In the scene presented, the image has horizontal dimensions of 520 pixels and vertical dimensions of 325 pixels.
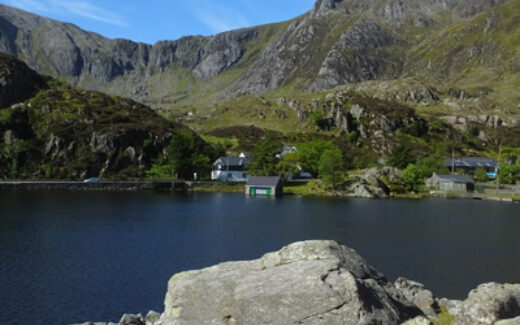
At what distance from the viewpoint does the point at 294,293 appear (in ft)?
66.2

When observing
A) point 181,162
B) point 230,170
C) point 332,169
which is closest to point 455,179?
point 332,169

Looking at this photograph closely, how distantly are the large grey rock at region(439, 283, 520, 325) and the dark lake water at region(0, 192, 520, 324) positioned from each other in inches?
563

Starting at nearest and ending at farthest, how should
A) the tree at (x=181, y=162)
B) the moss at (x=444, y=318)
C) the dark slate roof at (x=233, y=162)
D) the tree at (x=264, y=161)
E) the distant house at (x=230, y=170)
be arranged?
1. the moss at (x=444, y=318)
2. the tree at (x=264, y=161)
3. the tree at (x=181, y=162)
4. the distant house at (x=230, y=170)
5. the dark slate roof at (x=233, y=162)

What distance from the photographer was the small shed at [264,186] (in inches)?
5689

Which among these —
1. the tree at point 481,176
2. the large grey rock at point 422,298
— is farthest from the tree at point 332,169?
the large grey rock at point 422,298

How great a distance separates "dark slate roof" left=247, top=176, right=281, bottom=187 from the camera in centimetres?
14562

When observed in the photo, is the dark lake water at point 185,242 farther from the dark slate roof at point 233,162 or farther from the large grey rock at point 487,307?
the dark slate roof at point 233,162

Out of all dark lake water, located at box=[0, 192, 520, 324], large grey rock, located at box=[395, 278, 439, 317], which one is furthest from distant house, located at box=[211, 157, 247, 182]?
large grey rock, located at box=[395, 278, 439, 317]

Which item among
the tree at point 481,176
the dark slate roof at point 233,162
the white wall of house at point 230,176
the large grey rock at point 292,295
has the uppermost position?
the dark slate roof at point 233,162

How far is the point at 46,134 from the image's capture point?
18650 centimetres

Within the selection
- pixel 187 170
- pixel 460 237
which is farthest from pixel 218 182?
pixel 460 237

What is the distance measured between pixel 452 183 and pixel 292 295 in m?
144

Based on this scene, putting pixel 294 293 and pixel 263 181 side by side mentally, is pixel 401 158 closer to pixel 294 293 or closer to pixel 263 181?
pixel 263 181

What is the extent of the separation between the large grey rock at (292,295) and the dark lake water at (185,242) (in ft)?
60.3
